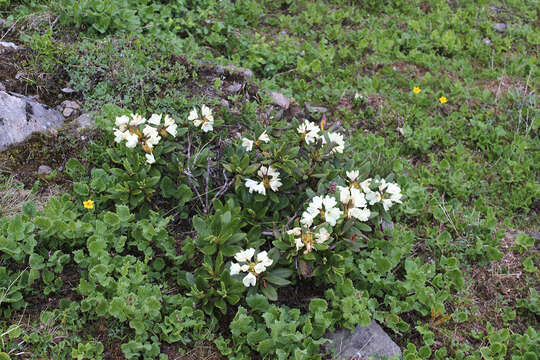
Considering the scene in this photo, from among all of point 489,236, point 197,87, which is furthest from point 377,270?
point 197,87

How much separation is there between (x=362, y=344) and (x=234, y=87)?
2530mm

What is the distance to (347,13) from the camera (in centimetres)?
579

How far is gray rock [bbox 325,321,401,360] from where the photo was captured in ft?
8.86

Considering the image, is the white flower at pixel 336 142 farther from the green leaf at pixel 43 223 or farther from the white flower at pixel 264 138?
the green leaf at pixel 43 223

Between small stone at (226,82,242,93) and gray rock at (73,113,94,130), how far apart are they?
4.09 feet

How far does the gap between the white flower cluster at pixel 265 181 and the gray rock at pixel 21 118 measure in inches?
65.6

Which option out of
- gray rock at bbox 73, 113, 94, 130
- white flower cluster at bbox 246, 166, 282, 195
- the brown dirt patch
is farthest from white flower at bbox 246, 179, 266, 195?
gray rock at bbox 73, 113, 94, 130

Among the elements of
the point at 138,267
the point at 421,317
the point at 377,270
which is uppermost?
the point at 138,267

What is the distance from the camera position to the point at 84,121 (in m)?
3.56

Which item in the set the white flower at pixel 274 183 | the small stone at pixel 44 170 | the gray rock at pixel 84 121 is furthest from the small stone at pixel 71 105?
the white flower at pixel 274 183

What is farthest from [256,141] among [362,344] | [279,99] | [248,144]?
[362,344]

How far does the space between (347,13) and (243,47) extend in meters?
1.63

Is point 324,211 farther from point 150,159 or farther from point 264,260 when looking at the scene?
point 150,159

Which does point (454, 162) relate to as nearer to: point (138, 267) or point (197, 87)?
point (197, 87)
